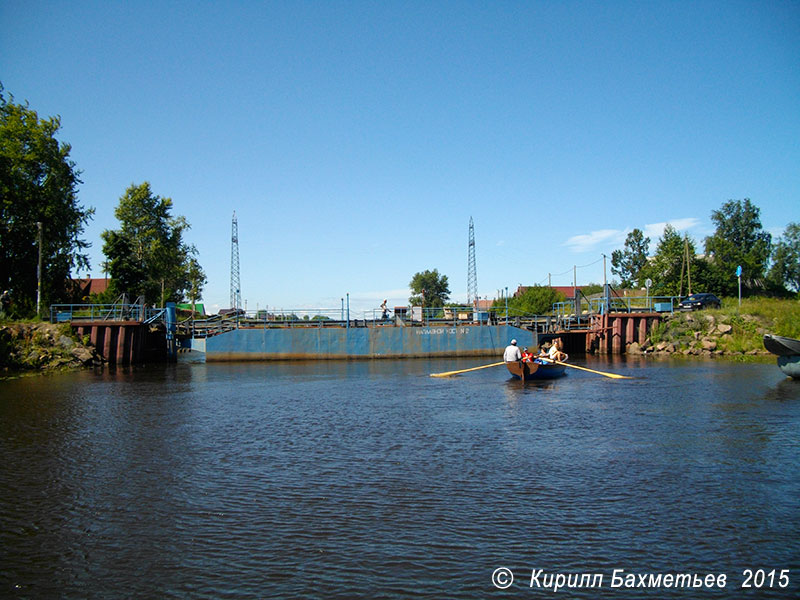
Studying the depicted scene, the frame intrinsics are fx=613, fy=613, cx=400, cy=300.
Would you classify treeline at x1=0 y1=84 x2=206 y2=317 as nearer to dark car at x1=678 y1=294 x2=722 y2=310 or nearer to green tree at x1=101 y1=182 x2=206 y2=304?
green tree at x1=101 y1=182 x2=206 y2=304

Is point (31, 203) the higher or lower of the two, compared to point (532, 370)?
higher

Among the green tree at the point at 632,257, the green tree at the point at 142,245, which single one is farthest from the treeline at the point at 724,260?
the green tree at the point at 142,245

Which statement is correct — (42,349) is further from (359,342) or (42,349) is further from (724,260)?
(724,260)

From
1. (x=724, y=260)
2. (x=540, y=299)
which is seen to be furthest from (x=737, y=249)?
(x=540, y=299)

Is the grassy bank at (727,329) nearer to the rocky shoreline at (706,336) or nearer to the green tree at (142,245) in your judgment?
the rocky shoreline at (706,336)

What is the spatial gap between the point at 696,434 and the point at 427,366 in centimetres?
2448

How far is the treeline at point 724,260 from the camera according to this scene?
72.2 m

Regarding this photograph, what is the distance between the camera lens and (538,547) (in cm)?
894

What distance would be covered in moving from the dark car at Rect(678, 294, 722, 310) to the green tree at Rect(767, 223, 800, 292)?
165 ft

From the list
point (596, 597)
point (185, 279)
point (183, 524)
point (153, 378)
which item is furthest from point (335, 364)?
point (185, 279)

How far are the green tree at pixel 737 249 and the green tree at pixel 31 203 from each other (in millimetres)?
68207

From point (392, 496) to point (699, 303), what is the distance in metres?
44.8

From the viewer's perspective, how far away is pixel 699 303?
49.0m

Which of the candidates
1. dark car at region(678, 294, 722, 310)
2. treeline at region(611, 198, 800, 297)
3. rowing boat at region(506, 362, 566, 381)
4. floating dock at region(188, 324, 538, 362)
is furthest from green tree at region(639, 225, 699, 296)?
rowing boat at region(506, 362, 566, 381)
